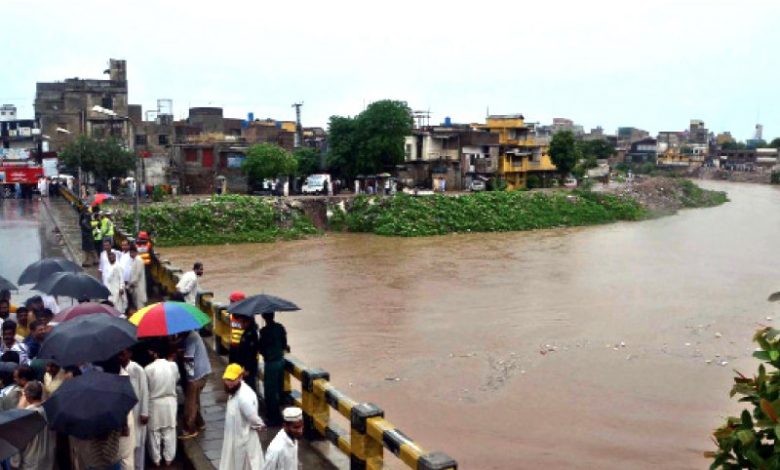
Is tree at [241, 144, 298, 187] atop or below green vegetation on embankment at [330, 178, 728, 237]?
atop

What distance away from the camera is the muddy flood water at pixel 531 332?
12.2 metres

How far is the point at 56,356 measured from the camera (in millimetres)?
6574

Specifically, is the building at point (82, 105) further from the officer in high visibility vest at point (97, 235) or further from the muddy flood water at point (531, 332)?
the officer in high visibility vest at point (97, 235)

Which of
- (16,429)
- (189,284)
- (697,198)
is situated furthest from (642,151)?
(16,429)

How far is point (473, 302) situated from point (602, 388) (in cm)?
877

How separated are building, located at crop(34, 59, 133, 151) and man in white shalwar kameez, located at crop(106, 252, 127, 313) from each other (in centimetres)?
3956

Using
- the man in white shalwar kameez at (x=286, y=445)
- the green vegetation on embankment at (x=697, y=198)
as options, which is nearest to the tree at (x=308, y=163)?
the green vegetation on embankment at (x=697, y=198)

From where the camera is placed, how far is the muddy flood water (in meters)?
12.2

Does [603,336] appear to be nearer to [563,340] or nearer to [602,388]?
[563,340]

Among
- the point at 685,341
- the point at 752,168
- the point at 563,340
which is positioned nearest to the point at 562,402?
the point at 563,340

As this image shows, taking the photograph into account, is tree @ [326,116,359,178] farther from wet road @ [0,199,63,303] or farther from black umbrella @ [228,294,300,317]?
black umbrella @ [228,294,300,317]

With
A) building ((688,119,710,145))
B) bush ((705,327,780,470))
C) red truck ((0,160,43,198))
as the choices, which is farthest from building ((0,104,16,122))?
building ((688,119,710,145))

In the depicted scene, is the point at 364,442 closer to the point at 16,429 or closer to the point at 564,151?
the point at 16,429

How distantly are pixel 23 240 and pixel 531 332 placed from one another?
1543cm
